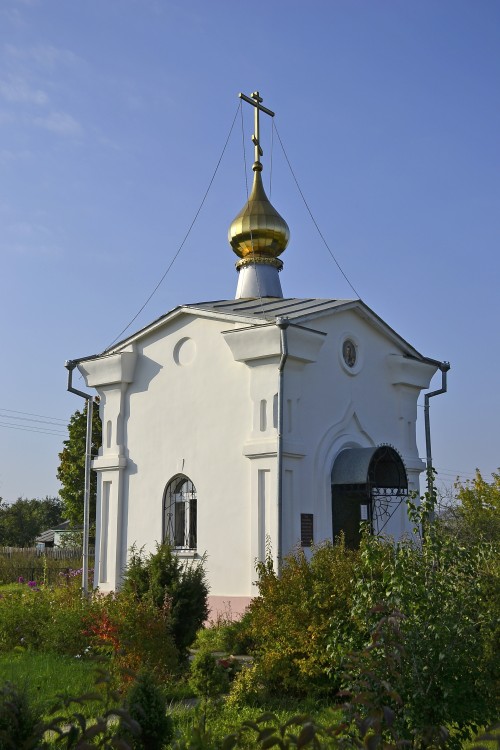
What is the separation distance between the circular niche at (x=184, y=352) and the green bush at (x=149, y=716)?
26.6 feet

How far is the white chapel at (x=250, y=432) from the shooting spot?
11266 mm

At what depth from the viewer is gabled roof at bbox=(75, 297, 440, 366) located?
11.8 m

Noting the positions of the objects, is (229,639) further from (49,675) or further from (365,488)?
(365,488)

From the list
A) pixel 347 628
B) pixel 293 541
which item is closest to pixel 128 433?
pixel 293 541

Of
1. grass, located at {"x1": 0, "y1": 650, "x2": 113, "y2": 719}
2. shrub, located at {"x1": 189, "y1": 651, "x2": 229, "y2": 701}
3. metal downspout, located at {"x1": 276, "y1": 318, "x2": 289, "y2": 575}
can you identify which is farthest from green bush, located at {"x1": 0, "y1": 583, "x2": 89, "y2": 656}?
Answer: metal downspout, located at {"x1": 276, "y1": 318, "x2": 289, "y2": 575}

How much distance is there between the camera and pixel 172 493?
12.6 m

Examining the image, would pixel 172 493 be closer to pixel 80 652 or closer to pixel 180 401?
pixel 180 401

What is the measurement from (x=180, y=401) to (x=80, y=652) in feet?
15.9

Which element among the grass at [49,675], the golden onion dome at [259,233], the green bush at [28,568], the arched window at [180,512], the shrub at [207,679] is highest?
the golden onion dome at [259,233]

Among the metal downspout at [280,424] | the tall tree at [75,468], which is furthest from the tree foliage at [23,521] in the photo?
Result: the metal downspout at [280,424]

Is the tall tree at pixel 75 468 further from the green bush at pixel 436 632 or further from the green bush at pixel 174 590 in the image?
the green bush at pixel 436 632

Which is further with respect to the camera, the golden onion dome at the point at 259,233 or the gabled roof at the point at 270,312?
the golden onion dome at the point at 259,233

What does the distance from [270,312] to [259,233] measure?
4.10 m

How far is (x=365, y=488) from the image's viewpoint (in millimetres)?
11633
